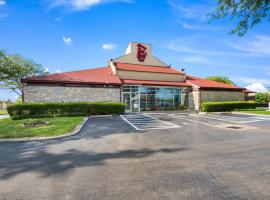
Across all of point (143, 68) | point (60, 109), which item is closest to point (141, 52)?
point (143, 68)

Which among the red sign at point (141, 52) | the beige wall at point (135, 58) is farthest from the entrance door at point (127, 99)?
the red sign at point (141, 52)

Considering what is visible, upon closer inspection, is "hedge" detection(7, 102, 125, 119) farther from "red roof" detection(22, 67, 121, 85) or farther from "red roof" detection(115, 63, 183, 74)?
"red roof" detection(115, 63, 183, 74)

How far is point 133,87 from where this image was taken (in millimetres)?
26781

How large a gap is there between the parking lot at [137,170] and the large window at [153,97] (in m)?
18.3

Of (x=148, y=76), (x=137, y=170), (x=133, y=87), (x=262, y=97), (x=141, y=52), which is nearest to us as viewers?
(x=137, y=170)

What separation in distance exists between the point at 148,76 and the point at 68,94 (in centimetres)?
1226

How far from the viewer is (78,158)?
6332 mm

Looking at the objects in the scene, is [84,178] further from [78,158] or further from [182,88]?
[182,88]

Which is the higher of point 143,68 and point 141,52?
point 141,52

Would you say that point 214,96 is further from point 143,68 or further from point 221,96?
point 143,68

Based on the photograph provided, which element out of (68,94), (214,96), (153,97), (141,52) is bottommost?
(153,97)

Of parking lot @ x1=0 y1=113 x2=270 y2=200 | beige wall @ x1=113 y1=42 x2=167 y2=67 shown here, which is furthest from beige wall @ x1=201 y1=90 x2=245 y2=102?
parking lot @ x1=0 y1=113 x2=270 y2=200

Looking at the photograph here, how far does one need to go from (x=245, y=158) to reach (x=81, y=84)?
19824 millimetres

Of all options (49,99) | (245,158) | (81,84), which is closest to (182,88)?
(81,84)
